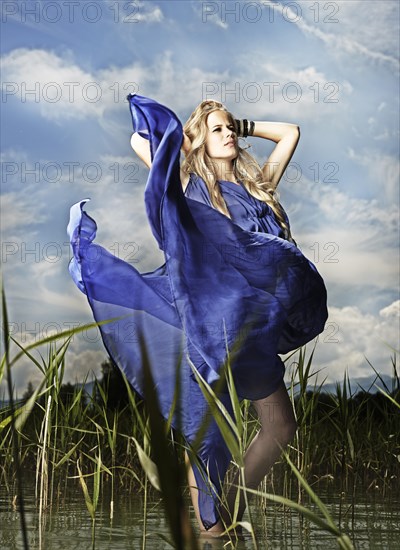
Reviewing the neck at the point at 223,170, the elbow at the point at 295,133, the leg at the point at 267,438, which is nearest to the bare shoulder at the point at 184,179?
the neck at the point at 223,170

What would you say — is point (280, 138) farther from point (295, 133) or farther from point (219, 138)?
point (219, 138)

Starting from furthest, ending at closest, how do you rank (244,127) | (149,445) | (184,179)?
(244,127) < (184,179) < (149,445)

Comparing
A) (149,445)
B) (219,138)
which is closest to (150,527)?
(149,445)

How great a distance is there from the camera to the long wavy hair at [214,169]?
326 cm

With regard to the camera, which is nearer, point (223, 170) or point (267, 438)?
point (267, 438)

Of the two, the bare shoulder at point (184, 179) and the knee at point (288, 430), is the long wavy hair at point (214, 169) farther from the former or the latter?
the knee at point (288, 430)

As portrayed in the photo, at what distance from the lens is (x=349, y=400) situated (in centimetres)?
370

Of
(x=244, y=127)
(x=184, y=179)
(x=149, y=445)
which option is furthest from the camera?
(x=244, y=127)

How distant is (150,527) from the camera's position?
2.91 m

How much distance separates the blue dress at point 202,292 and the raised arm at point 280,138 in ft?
1.08

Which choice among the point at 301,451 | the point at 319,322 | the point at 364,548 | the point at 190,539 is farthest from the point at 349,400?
the point at 190,539

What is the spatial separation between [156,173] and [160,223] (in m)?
0.20

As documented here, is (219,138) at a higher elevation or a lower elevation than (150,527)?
higher

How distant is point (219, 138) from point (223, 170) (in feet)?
0.40
